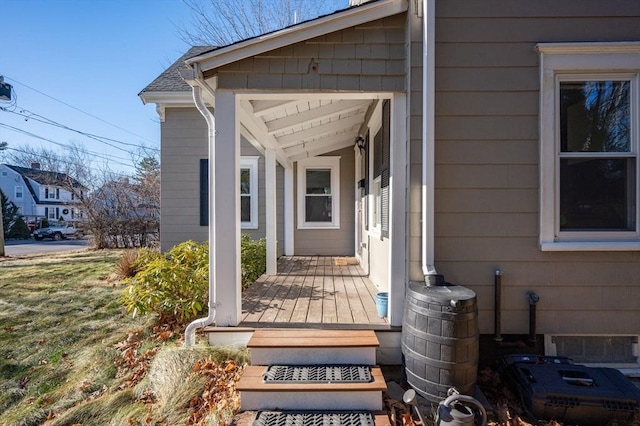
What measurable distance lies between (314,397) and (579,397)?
72.7 inches

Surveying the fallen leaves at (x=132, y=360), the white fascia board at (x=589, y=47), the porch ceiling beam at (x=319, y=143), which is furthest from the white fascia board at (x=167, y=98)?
the white fascia board at (x=589, y=47)

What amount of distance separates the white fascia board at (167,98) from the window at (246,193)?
4.13ft

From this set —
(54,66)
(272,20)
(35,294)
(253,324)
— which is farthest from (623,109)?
(54,66)

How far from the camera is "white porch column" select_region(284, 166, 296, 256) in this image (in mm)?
6926

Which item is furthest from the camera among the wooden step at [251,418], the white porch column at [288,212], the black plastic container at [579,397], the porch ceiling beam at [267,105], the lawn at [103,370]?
the white porch column at [288,212]

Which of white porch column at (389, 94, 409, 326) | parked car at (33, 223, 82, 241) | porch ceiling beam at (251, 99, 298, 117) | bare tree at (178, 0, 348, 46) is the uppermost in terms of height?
bare tree at (178, 0, 348, 46)

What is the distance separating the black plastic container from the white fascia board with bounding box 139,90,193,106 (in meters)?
6.93

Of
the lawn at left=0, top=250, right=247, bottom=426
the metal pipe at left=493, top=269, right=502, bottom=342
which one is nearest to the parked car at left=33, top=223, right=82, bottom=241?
the lawn at left=0, top=250, right=247, bottom=426

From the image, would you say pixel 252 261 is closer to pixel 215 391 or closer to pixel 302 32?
pixel 215 391

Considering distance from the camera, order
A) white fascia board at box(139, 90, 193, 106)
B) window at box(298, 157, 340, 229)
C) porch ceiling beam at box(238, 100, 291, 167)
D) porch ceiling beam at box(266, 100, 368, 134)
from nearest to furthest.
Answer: porch ceiling beam at box(238, 100, 291, 167), porch ceiling beam at box(266, 100, 368, 134), white fascia board at box(139, 90, 193, 106), window at box(298, 157, 340, 229)

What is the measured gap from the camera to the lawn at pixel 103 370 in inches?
90.2

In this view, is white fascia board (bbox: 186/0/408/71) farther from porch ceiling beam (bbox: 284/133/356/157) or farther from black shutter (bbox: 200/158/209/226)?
black shutter (bbox: 200/158/209/226)

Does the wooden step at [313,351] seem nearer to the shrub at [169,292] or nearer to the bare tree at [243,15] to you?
the shrub at [169,292]

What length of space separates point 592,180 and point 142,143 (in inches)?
926
